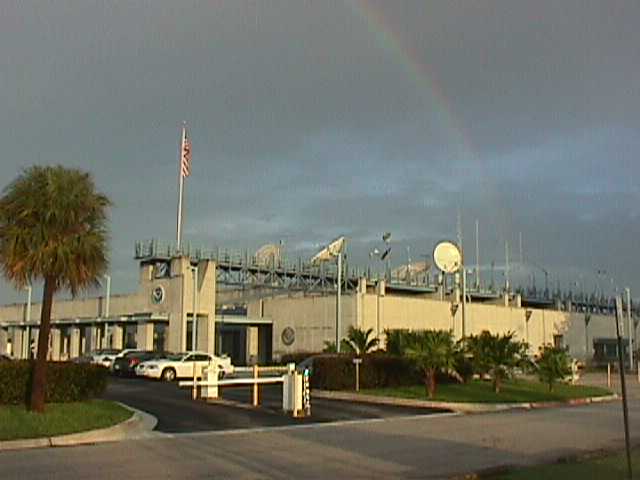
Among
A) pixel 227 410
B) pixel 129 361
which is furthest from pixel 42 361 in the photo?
pixel 129 361

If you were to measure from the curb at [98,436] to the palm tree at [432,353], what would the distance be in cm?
1141

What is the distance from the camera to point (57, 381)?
2106 cm

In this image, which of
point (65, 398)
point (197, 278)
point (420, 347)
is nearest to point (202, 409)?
point (65, 398)

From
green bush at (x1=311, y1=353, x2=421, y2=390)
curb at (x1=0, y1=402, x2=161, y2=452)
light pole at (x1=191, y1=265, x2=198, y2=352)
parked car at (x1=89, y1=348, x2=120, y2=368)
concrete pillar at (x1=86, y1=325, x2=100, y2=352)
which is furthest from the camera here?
concrete pillar at (x1=86, y1=325, x2=100, y2=352)

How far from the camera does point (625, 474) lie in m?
11.7

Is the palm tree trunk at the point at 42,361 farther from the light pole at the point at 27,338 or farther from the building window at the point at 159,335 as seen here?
the light pole at the point at 27,338

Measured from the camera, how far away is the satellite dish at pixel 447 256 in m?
53.5

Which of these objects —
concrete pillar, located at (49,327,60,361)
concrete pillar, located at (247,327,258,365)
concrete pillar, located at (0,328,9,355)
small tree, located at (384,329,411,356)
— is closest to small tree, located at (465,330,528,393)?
small tree, located at (384,329,411,356)

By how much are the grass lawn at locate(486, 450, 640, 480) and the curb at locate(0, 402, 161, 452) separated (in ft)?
28.6

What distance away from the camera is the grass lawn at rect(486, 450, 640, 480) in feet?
38.2

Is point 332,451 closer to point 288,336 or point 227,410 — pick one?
point 227,410

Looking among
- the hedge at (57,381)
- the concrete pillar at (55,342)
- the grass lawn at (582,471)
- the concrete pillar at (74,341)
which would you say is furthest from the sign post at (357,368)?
the concrete pillar at (55,342)

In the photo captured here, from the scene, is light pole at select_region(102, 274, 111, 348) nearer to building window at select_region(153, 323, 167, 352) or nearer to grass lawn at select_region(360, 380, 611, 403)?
building window at select_region(153, 323, 167, 352)

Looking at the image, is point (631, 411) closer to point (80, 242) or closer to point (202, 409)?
point (202, 409)
